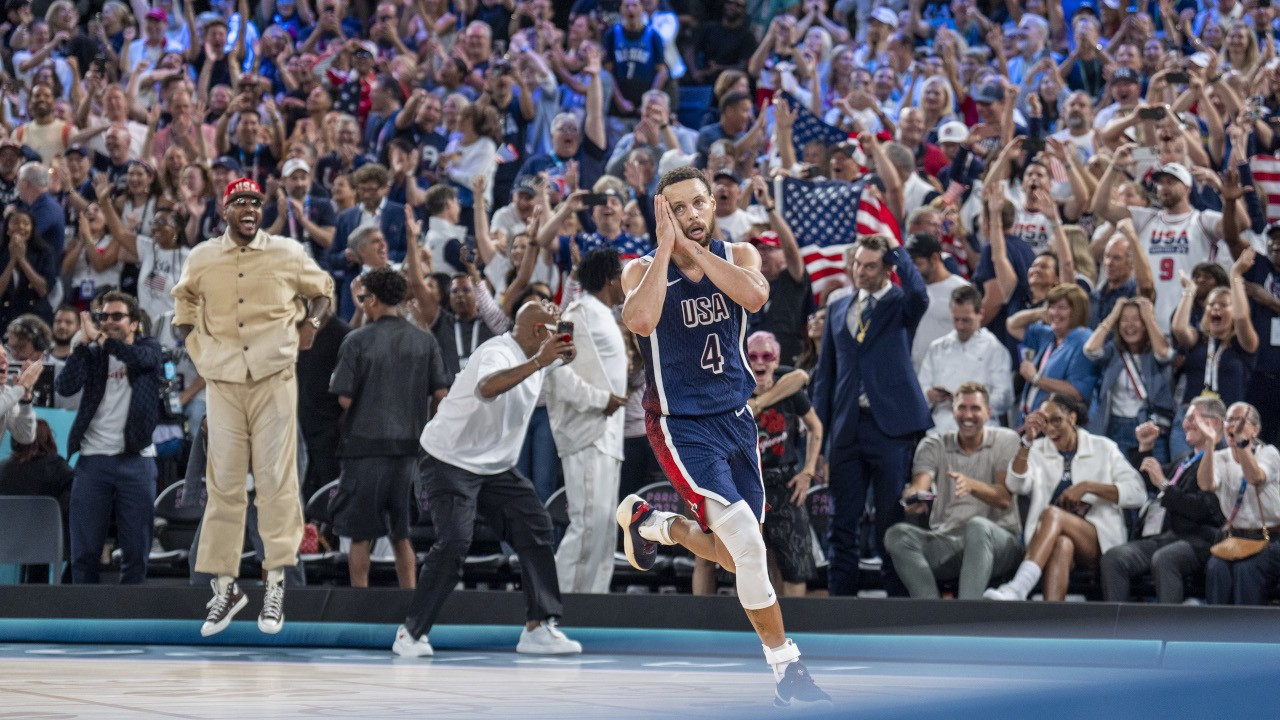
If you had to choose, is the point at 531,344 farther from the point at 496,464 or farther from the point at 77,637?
the point at 77,637

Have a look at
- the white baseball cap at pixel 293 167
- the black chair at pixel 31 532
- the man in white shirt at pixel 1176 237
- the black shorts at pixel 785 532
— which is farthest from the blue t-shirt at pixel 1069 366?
the white baseball cap at pixel 293 167

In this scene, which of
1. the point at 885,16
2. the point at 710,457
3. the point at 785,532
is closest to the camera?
the point at 710,457

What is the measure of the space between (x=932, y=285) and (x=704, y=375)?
16.5ft

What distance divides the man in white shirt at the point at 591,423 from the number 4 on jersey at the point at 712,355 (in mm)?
2994

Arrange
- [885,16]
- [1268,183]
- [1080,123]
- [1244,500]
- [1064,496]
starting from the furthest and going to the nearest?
[885,16], [1080,123], [1268,183], [1064,496], [1244,500]

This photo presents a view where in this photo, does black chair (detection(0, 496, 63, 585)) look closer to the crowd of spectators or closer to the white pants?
the crowd of spectators

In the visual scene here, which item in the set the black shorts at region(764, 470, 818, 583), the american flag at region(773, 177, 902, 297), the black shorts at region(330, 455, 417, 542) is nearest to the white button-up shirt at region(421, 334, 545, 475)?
the black shorts at region(330, 455, 417, 542)

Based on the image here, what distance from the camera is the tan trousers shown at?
879 centimetres

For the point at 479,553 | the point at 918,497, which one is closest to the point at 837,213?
the point at 918,497

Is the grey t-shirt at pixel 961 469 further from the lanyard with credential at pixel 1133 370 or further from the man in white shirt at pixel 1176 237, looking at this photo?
the man in white shirt at pixel 1176 237

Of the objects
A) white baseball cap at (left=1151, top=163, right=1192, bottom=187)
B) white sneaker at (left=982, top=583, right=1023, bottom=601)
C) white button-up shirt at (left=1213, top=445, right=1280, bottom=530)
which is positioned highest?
white baseball cap at (left=1151, top=163, right=1192, bottom=187)

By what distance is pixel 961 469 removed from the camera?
9.88 metres

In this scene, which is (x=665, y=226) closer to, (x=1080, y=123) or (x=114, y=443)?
(x=114, y=443)

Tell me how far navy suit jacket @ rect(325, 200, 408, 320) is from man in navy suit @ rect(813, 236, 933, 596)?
418cm
